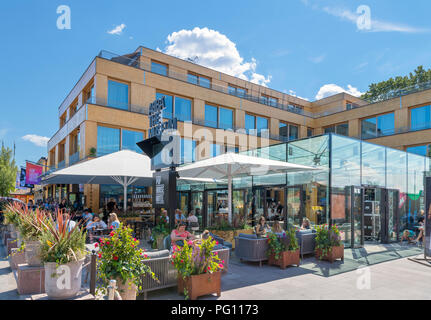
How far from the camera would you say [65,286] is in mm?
3930

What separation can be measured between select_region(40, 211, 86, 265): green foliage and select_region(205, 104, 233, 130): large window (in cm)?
2308

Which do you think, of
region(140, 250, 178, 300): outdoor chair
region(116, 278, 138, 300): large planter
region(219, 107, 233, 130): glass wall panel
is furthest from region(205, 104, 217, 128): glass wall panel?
region(116, 278, 138, 300): large planter

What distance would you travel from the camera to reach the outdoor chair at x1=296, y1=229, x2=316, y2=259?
30.0 feet

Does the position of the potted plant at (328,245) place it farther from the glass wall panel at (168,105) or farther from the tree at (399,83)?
the tree at (399,83)

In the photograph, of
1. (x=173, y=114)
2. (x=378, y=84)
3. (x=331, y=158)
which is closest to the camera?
(x=331, y=158)

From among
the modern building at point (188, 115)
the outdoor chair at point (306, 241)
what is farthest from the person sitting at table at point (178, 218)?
the modern building at point (188, 115)

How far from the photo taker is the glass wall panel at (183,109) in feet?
84.4

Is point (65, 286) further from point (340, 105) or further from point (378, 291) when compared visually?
point (340, 105)

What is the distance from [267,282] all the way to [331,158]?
564 cm

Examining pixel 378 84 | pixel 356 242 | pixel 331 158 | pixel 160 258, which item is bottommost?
pixel 356 242

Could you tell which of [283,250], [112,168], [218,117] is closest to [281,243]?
[283,250]

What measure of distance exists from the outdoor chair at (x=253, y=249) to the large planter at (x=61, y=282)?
4894mm
